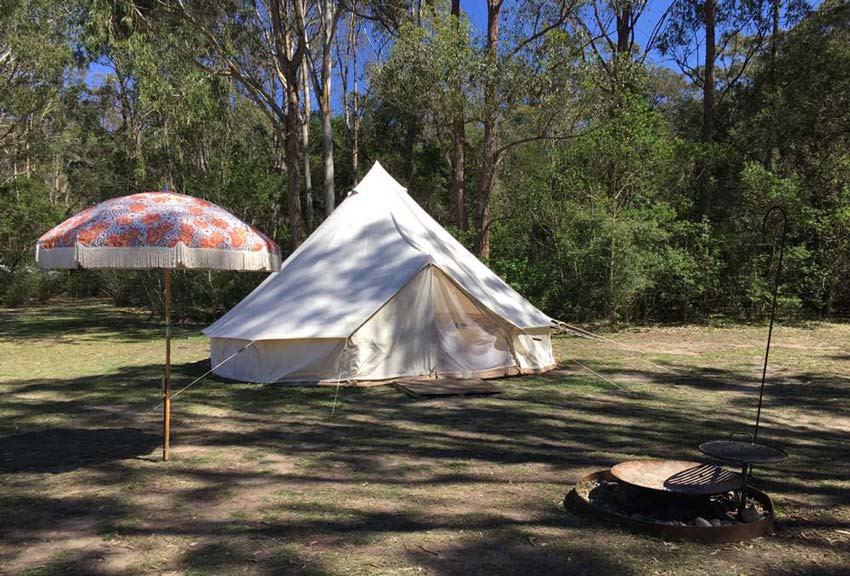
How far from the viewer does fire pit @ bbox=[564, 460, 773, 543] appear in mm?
3443

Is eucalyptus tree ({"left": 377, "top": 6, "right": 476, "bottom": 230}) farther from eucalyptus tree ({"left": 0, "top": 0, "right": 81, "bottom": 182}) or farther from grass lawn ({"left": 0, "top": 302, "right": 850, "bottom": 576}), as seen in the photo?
eucalyptus tree ({"left": 0, "top": 0, "right": 81, "bottom": 182})

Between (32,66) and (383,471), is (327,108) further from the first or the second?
(383,471)

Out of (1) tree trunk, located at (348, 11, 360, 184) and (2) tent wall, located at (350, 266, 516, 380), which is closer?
(2) tent wall, located at (350, 266, 516, 380)

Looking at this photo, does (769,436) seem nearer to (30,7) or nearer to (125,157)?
(125,157)

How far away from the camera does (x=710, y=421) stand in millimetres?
6301

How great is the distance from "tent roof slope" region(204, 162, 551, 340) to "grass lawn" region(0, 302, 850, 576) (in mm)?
780

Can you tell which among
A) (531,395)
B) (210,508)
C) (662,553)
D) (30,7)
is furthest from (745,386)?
(30,7)

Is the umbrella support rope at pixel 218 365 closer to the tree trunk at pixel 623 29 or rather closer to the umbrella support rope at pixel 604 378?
the umbrella support rope at pixel 604 378

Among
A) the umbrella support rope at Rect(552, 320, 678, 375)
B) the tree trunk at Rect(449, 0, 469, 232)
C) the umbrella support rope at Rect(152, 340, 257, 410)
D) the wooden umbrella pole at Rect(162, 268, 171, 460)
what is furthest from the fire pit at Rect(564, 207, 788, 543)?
the tree trunk at Rect(449, 0, 469, 232)

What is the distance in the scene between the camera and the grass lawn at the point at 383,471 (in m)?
3.29

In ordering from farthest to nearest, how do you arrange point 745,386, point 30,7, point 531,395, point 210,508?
1. point 30,7
2. point 745,386
3. point 531,395
4. point 210,508

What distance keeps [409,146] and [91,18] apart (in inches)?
511

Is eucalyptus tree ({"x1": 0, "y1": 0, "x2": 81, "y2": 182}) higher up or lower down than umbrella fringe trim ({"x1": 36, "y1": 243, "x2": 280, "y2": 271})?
higher up

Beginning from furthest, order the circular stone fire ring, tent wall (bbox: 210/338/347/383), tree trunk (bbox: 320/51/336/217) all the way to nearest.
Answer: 1. tree trunk (bbox: 320/51/336/217)
2. tent wall (bbox: 210/338/347/383)
3. the circular stone fire ring
